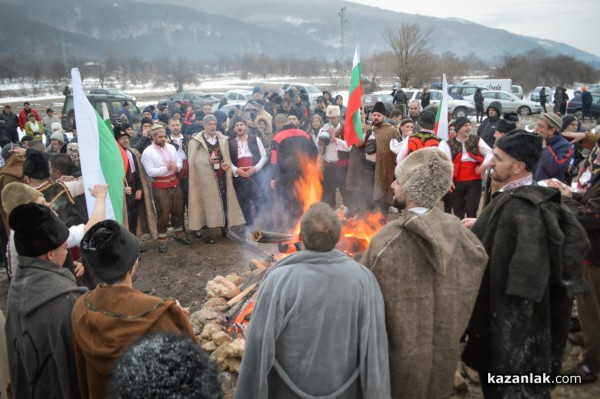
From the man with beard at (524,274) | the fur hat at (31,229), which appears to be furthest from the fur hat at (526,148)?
the fur hat at (31,229)

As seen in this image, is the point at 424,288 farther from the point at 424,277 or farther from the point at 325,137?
the point at 325,137

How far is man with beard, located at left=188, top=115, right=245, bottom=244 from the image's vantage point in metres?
7.24

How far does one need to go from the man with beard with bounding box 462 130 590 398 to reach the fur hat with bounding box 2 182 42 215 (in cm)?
365

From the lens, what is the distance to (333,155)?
7754 mm

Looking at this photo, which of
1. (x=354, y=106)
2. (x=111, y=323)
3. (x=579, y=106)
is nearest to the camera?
(x=111, y=323)

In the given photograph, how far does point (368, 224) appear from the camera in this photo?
6.43m

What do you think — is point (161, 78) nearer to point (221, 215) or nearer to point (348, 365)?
point (221, 215)

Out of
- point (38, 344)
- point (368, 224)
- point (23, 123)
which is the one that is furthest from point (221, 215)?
point (23, 123)

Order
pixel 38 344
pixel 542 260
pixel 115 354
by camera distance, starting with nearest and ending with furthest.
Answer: pixel 115 354 → pixel 38 344 → pixel 542 260

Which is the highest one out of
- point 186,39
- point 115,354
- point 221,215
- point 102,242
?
point 186,39

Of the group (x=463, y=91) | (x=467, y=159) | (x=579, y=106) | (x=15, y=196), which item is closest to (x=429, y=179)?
(x=15, y=196)

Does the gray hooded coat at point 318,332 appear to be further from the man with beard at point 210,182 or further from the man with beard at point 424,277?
the man with beard at point 210,182

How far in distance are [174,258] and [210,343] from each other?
3114 mm

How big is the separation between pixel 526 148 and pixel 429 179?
87 cm
